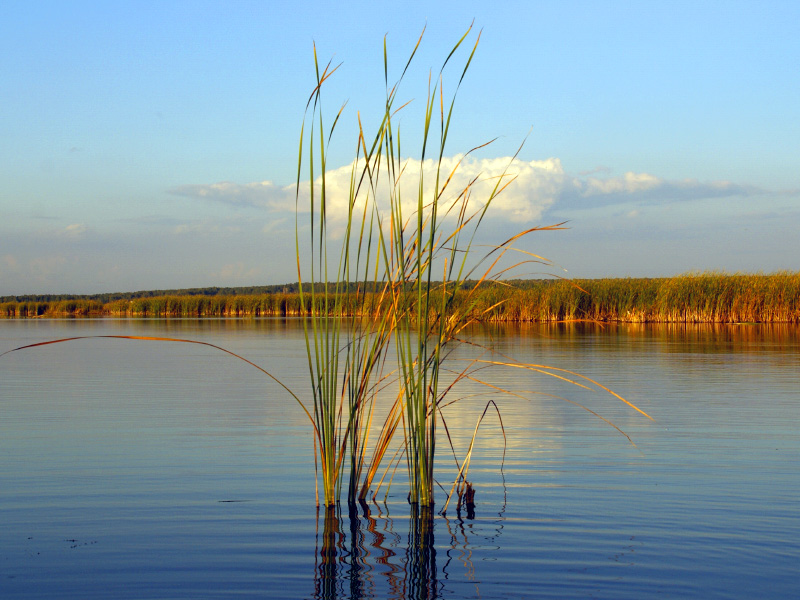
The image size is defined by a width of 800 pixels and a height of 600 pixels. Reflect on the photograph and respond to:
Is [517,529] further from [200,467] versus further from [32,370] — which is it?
[32,370]

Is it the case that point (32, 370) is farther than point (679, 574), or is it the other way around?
point (32, 370)

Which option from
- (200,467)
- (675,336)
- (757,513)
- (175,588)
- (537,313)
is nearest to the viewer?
(175,588)

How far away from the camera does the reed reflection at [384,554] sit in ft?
9.06

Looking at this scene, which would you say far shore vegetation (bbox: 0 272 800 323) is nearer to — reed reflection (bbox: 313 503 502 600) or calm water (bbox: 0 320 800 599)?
calm water (bbox: 0 320 800 599)

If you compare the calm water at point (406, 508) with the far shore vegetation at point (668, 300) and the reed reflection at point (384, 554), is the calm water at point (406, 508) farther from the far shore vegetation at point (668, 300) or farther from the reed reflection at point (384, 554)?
the far shore vegetation at point (668, 300)

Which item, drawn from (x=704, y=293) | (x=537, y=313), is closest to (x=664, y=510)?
(x=704, y=293)

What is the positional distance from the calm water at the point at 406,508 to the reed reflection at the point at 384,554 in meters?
0.01

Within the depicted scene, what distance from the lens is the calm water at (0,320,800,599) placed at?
2840mm

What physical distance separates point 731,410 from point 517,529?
425 cm

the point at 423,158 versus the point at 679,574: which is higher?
the point at 423,158

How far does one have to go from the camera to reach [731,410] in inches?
269

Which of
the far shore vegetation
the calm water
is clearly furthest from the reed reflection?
the far shore vegetation

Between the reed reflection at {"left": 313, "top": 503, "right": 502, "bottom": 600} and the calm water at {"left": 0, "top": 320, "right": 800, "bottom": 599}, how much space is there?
0.04 ft

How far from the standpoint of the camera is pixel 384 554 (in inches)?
122
